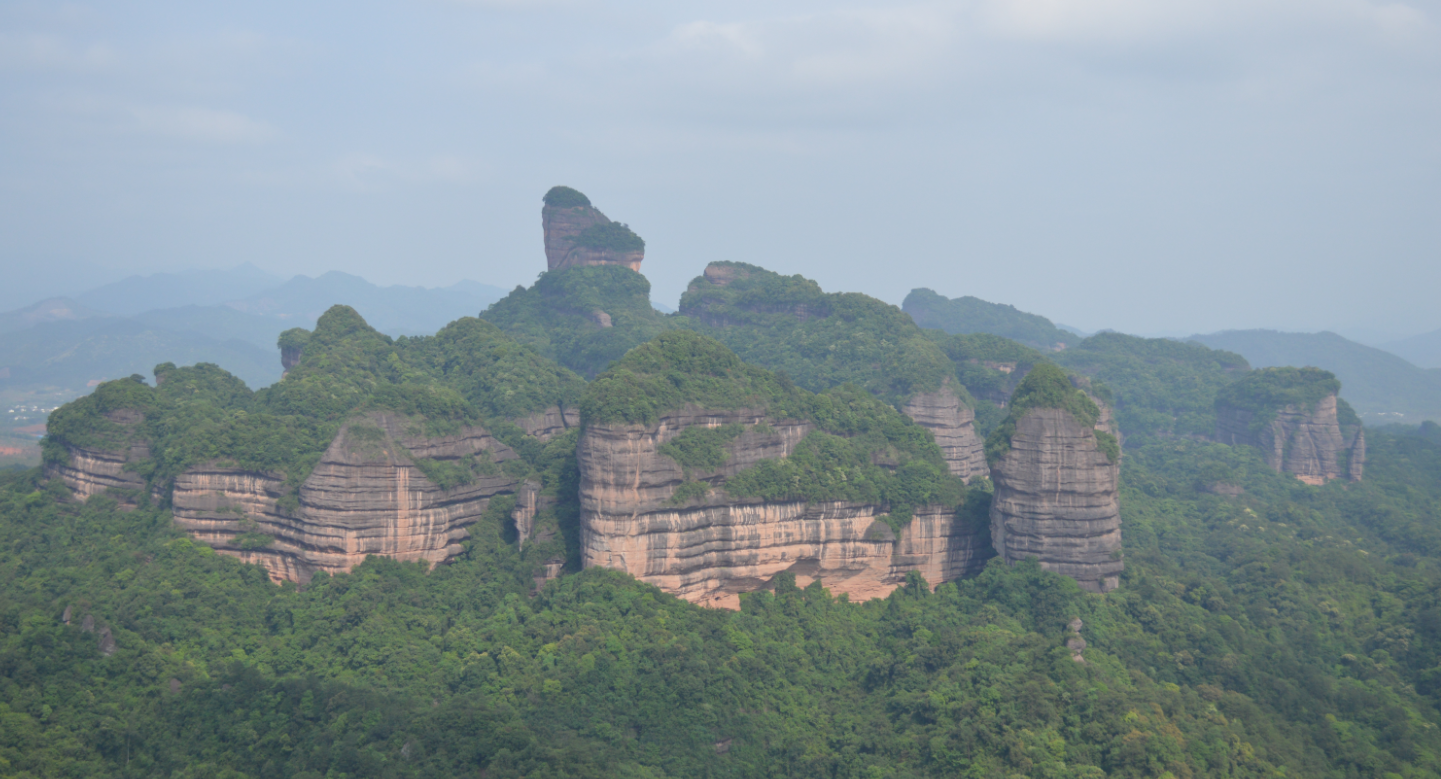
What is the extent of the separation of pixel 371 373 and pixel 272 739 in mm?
28250

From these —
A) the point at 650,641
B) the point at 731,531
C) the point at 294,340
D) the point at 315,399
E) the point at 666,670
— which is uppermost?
the point at 294,340

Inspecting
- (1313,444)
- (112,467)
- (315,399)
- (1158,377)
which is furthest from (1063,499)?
(1158,377)

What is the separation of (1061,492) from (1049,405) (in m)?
3.58

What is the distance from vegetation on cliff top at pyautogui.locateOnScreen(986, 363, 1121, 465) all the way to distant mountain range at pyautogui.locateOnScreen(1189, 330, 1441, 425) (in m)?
107

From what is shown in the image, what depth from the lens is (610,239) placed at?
8894 cm

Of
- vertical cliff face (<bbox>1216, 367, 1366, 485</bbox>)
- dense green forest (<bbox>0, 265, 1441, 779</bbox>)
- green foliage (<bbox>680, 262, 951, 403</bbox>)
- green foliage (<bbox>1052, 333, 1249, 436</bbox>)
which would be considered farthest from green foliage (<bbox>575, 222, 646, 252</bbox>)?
vertical cliff face (<bbox>1216, 367, 1366, 485</bbox>)

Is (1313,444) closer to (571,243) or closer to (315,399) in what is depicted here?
(571,243)

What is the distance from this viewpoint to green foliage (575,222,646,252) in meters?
88.4

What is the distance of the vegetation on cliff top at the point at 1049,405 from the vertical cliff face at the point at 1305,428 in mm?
40078

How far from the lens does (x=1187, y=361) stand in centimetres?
10106

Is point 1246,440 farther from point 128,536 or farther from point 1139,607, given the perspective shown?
point 128,536

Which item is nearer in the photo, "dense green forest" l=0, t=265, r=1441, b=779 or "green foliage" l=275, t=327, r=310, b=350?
"dense green forest" l=0, t=265, r=1441, b=779

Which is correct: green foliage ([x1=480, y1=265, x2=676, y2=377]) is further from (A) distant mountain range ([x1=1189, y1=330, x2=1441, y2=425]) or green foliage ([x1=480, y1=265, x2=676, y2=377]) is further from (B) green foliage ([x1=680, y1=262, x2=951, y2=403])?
(A) distant mountain range ([x1=1189, y1=330, x2=1441, y2=425])

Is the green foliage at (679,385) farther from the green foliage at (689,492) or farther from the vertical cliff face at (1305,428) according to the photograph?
the vertical cliff face at (1305,428)
